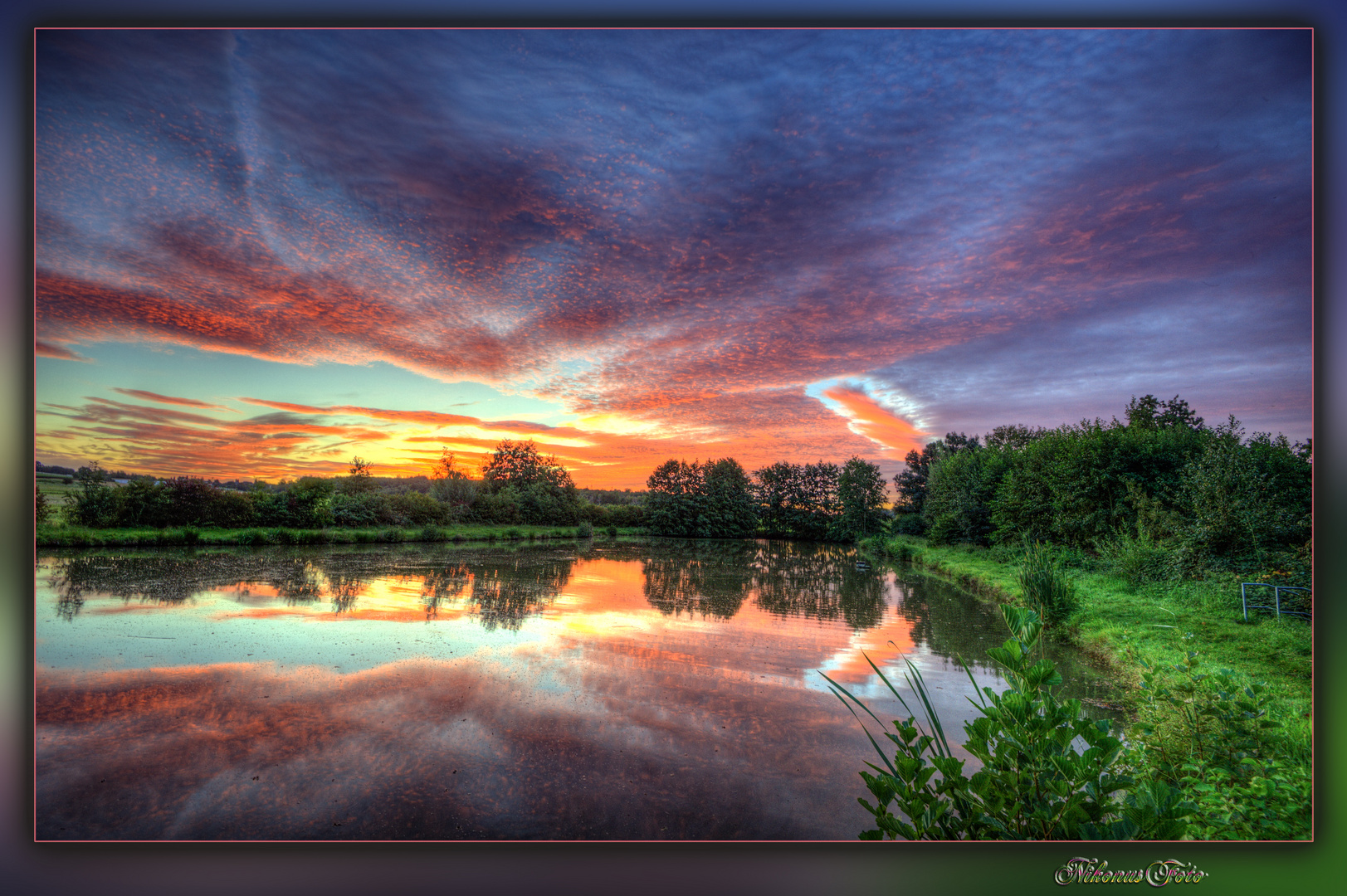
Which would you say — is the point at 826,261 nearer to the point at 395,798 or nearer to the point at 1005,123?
the point at 1005,123

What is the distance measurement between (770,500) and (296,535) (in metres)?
13.1

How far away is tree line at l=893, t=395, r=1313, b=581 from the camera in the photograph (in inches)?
142

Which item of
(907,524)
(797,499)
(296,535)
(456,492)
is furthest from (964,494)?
(296,535)

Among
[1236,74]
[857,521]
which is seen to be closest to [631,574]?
[857,521]

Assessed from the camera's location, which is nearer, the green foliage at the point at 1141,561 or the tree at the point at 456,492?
the green foliage at the point at 1141,561

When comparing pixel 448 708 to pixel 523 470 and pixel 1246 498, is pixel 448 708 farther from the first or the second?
pixel 523 470

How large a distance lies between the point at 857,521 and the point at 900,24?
12.1 metres

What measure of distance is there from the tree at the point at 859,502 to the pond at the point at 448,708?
3520 millimetres

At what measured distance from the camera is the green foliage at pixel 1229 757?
1.81 m

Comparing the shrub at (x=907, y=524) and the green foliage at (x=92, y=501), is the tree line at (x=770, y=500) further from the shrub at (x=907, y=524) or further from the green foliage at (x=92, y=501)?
the green foliage at (x=92, y=501)

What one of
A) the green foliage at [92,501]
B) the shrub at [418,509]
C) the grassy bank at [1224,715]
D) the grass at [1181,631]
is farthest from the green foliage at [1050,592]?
the shrub at [418,509]

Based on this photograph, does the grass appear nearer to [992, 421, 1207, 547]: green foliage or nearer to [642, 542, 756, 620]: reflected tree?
[992, 421, 1207, 547]: green foliage

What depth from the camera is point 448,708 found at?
395 cm

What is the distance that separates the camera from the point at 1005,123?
10.7 feet
